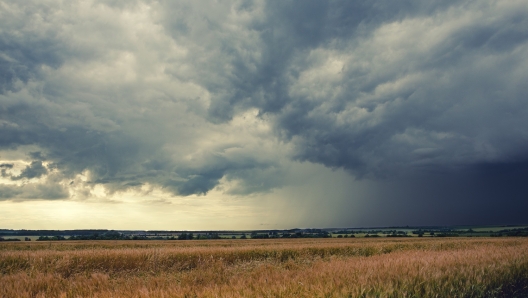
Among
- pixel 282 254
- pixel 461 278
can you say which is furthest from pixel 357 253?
pixel 461 278

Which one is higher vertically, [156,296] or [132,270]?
[156,296]

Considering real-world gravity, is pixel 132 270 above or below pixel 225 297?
below

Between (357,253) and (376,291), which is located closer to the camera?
(376,291)

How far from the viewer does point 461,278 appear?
7945 mm

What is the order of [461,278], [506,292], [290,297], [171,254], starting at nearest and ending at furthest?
[290,297]
[461,278]
[506,292]
[171,254]

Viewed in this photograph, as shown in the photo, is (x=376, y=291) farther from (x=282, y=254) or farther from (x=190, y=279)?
(x=282, y=254)

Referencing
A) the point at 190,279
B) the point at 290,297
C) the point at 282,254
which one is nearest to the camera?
the point at 290,297

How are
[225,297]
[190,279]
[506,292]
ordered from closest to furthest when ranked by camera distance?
1. [225,297]
2. [506,292]
3. [190,279]

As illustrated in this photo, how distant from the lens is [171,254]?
18.9 meters

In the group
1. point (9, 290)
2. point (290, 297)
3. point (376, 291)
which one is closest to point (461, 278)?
point (376, 291)

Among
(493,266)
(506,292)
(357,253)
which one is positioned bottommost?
(357,253)

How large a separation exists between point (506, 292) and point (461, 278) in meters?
2.35

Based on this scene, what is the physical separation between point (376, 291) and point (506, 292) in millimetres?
5860

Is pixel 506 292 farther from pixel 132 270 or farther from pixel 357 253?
pixel 357 253
